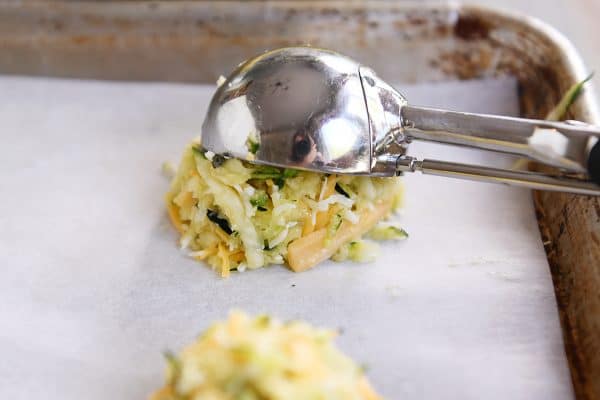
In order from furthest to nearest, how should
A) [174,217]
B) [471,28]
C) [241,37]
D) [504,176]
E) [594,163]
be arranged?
[241,37] < [471,28] < [174,217] < [504,176] < [594,163]

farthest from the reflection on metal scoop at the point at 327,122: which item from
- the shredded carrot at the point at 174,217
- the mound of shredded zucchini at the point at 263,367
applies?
the mound of shredded zucchini at the point at 263,367

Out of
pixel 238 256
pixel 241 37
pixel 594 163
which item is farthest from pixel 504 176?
pixel 241 37

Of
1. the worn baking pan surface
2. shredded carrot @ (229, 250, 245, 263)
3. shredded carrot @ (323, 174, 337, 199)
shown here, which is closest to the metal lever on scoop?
shredded carrot @ (323, 174, 337, 199)

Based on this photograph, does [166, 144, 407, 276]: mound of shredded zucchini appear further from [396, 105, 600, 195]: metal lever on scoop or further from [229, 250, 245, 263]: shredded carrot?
[396, 105, 600, 195]: metal lever on scoop

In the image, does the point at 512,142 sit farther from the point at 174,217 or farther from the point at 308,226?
the point at 174,217

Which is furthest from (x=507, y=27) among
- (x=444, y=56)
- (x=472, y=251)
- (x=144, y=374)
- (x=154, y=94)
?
(x=144, y=374)
